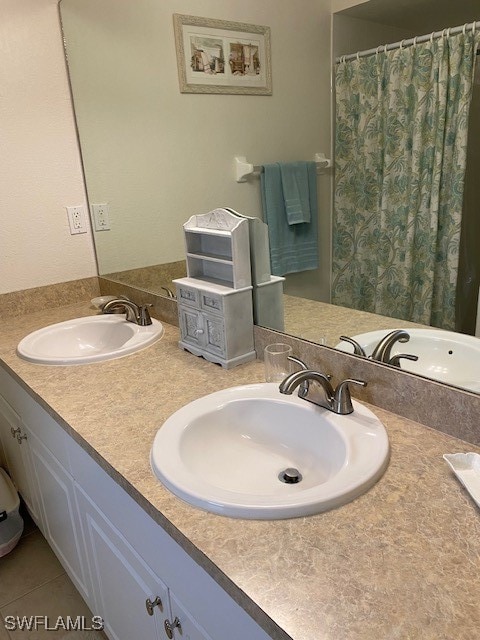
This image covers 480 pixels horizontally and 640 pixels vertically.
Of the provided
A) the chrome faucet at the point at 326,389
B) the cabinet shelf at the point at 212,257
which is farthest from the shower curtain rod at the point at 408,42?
the chrome faucet at the point at 326,389

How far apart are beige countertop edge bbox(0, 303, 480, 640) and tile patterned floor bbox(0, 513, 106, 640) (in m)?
0.88

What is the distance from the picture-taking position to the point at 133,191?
192cm

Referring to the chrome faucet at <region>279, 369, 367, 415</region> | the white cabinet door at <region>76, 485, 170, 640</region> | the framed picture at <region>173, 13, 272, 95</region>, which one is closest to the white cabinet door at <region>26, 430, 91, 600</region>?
the white cabinet door at <region>76, 485, 170, 640</region>

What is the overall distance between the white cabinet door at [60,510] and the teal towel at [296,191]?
0.95 m

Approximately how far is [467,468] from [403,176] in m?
0.61

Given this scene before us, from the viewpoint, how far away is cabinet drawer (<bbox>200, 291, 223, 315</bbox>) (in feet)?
4.43

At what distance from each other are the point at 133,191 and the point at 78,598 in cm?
151

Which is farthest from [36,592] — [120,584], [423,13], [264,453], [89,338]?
[423,13]

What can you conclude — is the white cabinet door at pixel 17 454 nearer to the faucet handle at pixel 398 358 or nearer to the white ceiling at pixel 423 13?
the faucet handle at pixel 398 358

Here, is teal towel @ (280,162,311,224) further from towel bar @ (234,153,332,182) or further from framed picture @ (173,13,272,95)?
framed picture @ (173,13,272,95)

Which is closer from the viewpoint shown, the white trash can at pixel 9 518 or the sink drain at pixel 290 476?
the sink drain at pixel 290 476

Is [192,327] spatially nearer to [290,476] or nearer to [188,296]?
[188,296]

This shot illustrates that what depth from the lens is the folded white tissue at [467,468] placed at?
0.79 m

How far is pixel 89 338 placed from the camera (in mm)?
1887
